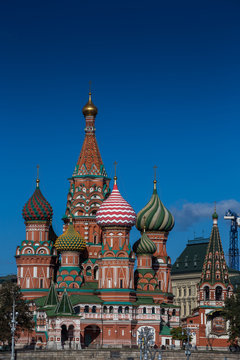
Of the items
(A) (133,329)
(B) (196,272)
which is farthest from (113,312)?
(B) (196,272)

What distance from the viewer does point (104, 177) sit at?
98562 mm

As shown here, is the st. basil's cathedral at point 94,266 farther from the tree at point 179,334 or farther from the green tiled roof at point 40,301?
the tree at point 179,334

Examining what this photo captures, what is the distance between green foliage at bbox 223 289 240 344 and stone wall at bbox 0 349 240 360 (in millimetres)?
2168

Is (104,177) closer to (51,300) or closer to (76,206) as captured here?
(76,206)

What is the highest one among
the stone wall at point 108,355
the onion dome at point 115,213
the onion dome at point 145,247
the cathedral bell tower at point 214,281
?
the onion dome at point 115,213

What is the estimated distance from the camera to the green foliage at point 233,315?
8162 centimetres

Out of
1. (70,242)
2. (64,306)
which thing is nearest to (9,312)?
(64,306)

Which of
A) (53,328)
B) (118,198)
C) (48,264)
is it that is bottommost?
(53,328)

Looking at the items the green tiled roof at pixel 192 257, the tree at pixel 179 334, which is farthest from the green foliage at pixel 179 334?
the green tiled roof at pixel 192 257

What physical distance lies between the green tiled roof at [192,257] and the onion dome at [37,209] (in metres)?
39.3

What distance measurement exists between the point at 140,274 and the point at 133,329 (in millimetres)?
6532

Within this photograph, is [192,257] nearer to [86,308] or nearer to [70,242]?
[70,242]

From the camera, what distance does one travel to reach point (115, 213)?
301ft

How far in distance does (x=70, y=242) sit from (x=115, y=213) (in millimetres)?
5348
